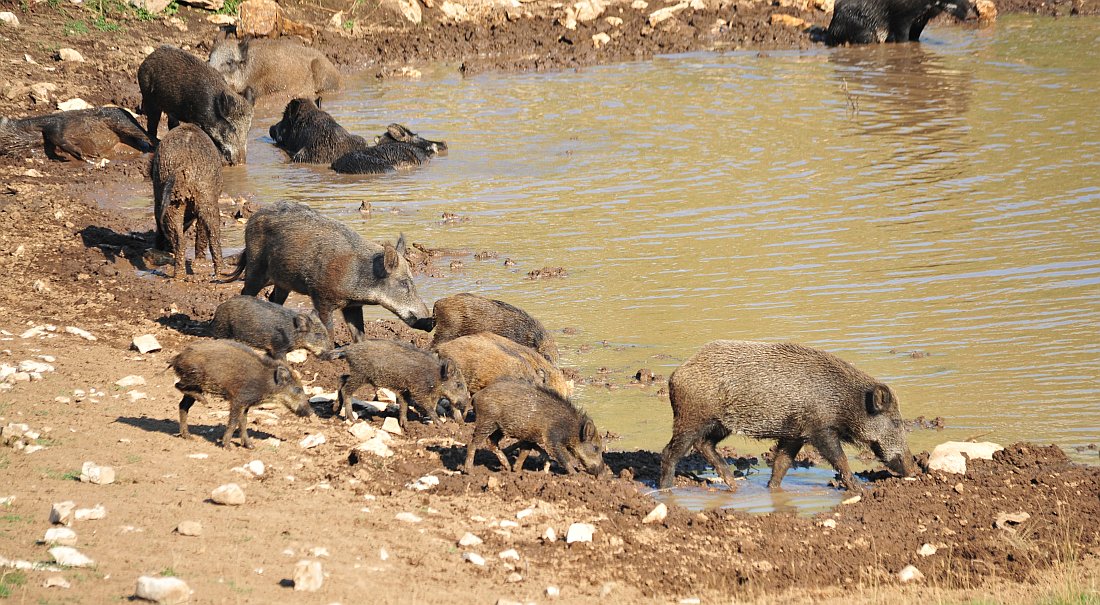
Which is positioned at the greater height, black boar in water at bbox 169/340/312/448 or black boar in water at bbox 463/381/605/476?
black boar in water at bbox 169/340/312/448

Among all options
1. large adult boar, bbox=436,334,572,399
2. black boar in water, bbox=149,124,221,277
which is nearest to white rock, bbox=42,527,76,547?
large adult boar, bbox=436,334,572,399

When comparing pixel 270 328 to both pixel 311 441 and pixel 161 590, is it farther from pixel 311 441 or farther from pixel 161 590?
pixel 161 590

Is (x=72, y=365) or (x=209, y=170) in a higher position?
(x=209, y=170)

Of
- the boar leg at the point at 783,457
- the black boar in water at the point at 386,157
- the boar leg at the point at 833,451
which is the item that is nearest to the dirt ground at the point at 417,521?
the boar leg at the point at 833,451

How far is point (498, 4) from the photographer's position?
1052 inches

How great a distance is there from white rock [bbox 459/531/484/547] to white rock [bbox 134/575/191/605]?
1.64 meters

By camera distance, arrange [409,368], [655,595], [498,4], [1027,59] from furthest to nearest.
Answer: [498,4] → [1027,59] → [409,368] → [655,595]

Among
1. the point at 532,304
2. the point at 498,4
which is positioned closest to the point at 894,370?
the point at 532,304

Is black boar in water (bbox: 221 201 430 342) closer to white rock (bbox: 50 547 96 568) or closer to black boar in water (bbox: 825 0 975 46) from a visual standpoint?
white rock (bbox: 50 547 96 568)

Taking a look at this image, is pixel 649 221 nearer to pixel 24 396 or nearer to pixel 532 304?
pixel 532 304

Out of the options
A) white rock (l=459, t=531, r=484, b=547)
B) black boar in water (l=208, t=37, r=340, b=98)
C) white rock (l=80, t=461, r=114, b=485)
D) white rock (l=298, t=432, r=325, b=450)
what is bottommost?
white rock (l=459, t=531, r=484, b=547)

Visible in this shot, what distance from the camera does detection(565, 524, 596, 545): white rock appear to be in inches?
242

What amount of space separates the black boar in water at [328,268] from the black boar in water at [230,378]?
7.01 feet

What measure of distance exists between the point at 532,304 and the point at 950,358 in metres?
3.67
